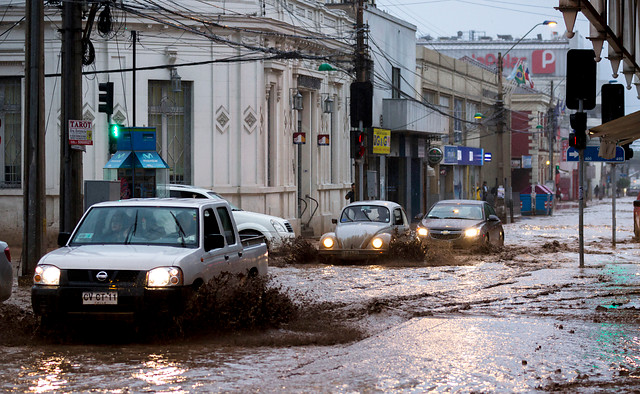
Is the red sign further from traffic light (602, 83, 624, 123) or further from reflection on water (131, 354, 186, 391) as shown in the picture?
reflection on water (131, 354, 186, 391)

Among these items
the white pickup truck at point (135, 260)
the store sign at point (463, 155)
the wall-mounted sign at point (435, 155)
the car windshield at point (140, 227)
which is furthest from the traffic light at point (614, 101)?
the store sign at point (463, 155)

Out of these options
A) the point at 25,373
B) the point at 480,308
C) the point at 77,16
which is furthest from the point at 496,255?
the point at 25,373

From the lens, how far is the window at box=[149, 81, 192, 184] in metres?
29.4

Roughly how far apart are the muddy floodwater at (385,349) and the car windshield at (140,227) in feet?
3.58

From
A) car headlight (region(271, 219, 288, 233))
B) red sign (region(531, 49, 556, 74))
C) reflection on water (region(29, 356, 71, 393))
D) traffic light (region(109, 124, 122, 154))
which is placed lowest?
reflection on water (region(29, 356, 71, 393))

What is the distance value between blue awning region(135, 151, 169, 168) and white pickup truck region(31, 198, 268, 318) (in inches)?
471

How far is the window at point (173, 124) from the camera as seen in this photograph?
1157 inches

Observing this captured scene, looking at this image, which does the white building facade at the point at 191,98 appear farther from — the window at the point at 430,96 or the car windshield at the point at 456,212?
the window at the point at 430,96

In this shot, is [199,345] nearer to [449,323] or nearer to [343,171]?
[449,323]

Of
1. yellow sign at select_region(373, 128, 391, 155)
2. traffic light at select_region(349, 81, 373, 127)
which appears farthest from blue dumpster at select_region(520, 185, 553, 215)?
traffic light at select_region(349, 81, 373, 127)

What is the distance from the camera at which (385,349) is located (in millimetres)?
9875

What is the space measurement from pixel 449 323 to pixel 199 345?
3.46 meters

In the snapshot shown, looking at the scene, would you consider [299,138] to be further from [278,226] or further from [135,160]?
[278,226]

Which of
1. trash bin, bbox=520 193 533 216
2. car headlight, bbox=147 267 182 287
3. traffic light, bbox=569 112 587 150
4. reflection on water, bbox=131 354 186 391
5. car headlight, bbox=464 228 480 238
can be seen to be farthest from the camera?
trash bin, bbox=520 193 533 216
